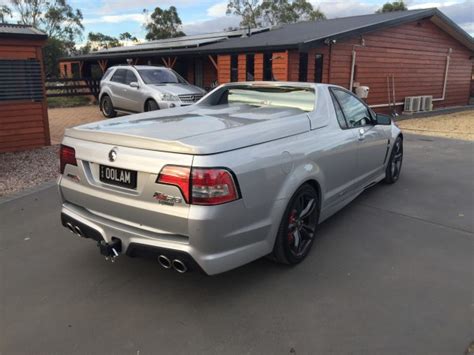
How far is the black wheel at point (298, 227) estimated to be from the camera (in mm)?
3252

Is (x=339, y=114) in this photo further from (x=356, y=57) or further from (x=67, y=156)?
(x=356, y=57)

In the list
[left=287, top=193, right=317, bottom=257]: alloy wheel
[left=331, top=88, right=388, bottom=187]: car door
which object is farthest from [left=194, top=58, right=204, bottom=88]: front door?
[left=287, top=193, right=317, bottom=257]: alloy wheel

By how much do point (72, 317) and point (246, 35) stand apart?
609 inches

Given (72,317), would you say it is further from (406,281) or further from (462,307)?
(462,307)

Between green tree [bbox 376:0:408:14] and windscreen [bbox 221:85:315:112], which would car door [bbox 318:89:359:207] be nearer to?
windscreen [bbox 221:85:315:112]

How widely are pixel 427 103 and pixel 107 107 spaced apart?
12837 mm

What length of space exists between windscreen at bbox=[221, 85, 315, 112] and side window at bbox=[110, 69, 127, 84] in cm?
843

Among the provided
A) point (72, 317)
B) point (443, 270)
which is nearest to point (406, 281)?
point (443, 270)

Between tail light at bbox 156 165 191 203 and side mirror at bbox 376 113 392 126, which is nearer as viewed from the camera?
tail light at bbox 156 165 191 203

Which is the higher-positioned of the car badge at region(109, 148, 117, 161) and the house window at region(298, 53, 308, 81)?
the house window at region(298, 53, 308, 81)

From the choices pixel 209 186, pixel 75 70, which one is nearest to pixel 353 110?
pixel 209 186

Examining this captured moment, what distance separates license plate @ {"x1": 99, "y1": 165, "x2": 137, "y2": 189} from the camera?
279 centimetres

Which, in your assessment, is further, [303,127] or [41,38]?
[41,38]

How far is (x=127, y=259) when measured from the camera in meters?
3.70
